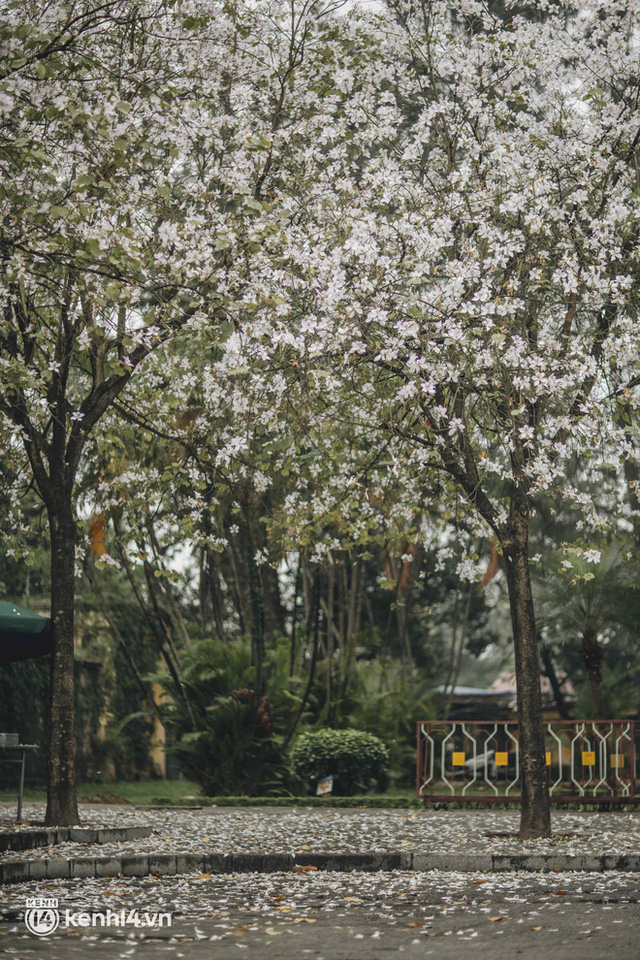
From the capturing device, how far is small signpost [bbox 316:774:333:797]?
58.1 ft

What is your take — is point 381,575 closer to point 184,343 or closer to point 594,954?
point 184,343

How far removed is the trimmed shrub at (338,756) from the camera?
59.4 feet

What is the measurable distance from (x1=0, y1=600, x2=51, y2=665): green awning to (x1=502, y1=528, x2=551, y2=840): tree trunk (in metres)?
4.97

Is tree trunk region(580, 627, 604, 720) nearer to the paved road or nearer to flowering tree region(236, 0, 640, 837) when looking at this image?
flowering tree region(236, 0, 640, 837)

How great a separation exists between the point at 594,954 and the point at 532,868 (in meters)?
3.76

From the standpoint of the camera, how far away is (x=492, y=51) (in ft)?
38.7

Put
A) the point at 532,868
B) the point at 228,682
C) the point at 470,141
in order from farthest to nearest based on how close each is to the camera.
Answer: the point at 228,682 → the point at 470,141 → the point at 532,868

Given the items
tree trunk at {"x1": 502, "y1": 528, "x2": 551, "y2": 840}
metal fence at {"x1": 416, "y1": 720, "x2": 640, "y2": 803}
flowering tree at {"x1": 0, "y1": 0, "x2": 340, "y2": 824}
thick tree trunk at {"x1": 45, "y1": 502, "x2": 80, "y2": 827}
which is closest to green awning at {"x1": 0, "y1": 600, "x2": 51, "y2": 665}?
thick tree trunk at {"x1": 45, "y1": 502, "x2": 80, "y2": 827}

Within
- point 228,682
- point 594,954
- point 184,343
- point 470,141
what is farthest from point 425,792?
point 594,954

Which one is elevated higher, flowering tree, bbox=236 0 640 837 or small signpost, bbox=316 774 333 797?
flowering tree, bbox=236 0 640 837

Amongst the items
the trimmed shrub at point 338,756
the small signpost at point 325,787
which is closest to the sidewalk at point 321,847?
the small signpost at point 325,787

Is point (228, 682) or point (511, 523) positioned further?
point (228, 682)

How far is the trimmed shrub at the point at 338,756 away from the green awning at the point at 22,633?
6760mm

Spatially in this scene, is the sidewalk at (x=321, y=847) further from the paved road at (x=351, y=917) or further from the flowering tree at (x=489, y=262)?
the flowering tree at (x=489, y=262)
